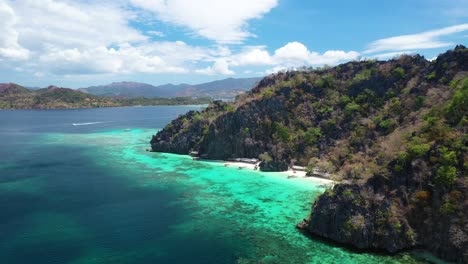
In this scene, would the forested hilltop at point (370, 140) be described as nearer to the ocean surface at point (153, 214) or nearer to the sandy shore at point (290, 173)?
the sandy shore at point (290, 173)

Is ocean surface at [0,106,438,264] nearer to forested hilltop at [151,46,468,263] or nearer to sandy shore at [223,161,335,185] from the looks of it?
sandy shore at [223,161,335,185]

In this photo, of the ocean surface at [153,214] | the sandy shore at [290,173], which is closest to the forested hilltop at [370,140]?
the sandy shore at [290,173]

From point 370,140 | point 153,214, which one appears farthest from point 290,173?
point 153,214

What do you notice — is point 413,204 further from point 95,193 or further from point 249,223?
point 95,193

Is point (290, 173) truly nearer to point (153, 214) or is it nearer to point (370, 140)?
point (370, 140)

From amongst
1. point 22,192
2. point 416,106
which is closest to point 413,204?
point 416,106
